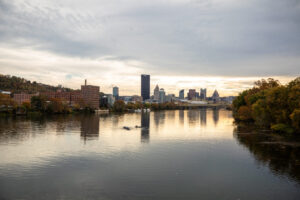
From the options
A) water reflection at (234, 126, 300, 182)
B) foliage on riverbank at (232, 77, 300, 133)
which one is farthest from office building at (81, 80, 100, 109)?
water reflection at (234, 126, 300, 182)

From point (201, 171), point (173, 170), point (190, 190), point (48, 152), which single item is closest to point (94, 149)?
point (48, 152)

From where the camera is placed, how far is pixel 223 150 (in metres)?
41.0

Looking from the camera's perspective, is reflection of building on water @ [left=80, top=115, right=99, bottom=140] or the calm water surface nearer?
the calm water surface

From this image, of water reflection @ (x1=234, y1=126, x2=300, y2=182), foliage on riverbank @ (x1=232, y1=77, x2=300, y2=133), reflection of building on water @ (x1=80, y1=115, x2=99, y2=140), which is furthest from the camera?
reflection of building on water @ (x1=80, y1=115, x2=99, y2=140)

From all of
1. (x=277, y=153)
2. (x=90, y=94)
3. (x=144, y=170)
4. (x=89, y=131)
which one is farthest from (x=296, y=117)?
(x=90, y=94)

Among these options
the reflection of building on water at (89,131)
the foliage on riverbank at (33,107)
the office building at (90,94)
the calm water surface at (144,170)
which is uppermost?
the office building at (90,94)

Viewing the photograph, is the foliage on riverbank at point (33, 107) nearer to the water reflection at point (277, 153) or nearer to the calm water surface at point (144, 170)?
the calm water surface at point (144, 170)

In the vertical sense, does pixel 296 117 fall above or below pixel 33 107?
above

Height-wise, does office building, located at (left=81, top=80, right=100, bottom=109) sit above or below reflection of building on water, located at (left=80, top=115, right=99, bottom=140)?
above

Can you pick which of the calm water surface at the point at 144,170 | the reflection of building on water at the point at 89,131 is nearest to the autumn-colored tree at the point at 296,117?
the calm water surface at the point at 144,170

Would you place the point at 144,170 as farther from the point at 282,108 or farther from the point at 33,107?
the point at 33,107

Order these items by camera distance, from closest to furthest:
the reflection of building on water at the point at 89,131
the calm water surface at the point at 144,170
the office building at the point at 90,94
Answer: the calm water surface at the point at 144,170 < the reflection of building on water at the point at 89,131 < the office building at the point at 90,94

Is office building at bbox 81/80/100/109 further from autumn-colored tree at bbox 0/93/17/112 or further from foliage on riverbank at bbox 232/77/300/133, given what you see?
foliage on riverbank at bbox 232/77/300/133

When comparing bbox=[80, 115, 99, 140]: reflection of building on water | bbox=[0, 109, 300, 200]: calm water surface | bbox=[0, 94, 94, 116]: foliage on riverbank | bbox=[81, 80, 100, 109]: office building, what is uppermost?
bbox=[81, 80, 100, 109]: office building
